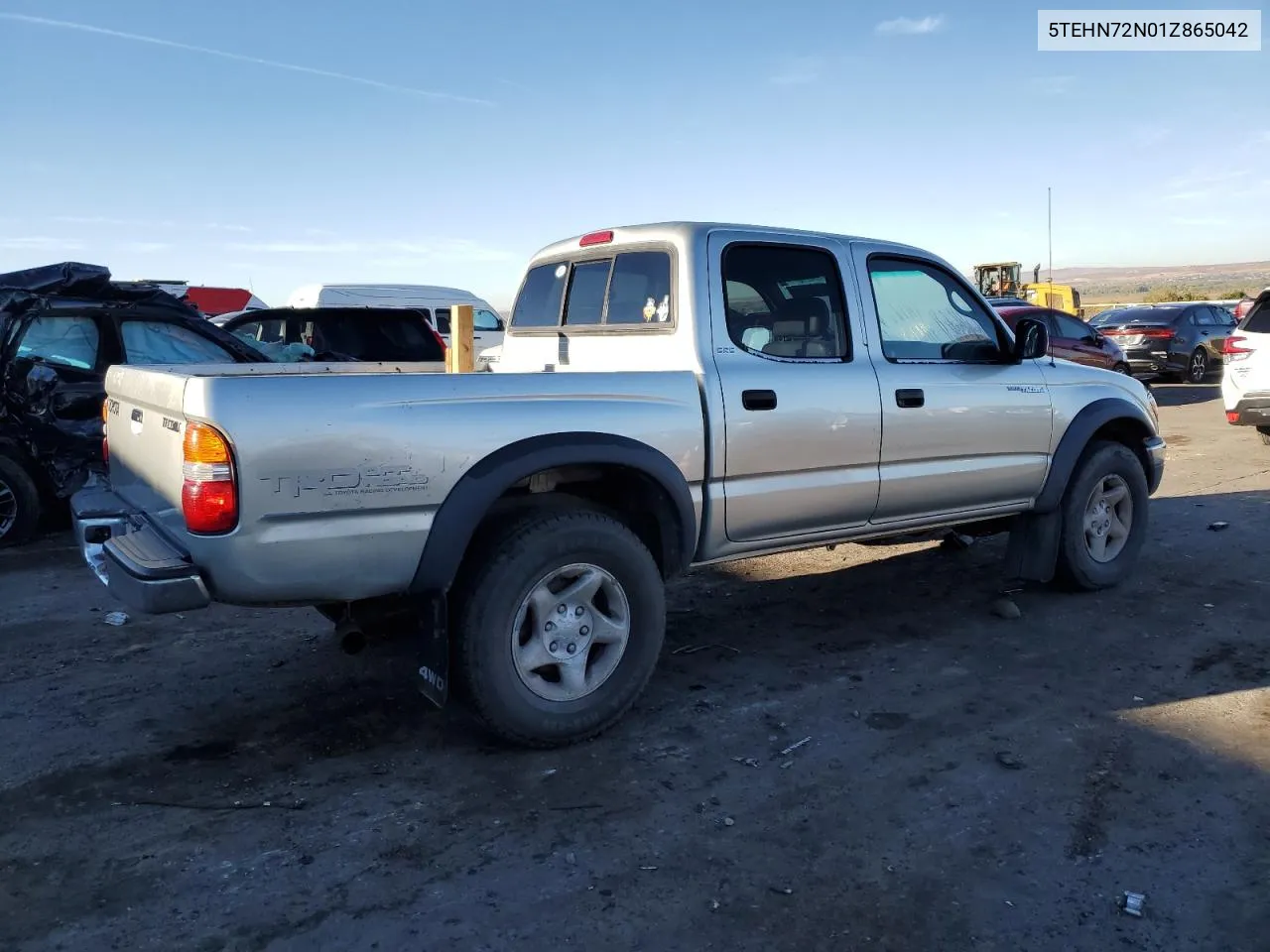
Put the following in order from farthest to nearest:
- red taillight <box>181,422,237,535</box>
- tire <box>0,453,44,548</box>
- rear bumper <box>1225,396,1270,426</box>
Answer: rear bumper <box>1225,396,1270,426</box> < tire <box>0,453,44,548</box> < red taillight <box>181,422,237,535</box>

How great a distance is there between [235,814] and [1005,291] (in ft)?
101

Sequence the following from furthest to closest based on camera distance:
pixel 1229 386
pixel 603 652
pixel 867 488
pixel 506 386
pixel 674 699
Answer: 1. pixel 1229 386
2. pixel 867 488
3. pixel 674 699
4. pixel 603 652
5. pixel 506 386

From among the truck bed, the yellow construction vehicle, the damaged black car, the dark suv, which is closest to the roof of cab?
the truck bed

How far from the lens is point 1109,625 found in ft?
16.7

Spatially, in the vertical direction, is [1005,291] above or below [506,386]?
above

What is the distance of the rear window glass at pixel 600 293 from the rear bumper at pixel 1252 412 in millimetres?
8130

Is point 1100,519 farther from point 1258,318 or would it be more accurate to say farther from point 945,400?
point 1258,318

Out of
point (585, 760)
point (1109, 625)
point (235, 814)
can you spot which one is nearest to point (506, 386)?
point (585, 760)

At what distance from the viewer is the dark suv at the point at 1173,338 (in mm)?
A: 18312

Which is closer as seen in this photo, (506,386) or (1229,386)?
(506,386)

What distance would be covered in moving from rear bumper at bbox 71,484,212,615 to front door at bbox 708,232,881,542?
6.67ft

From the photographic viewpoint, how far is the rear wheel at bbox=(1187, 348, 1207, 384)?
18672 millimetres

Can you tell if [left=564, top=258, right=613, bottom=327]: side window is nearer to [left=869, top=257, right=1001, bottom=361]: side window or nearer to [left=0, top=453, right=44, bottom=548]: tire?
[left=869, top=257, right=1001, bottom=361]: side window

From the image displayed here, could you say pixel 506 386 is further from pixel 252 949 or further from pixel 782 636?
pixel 782 636
